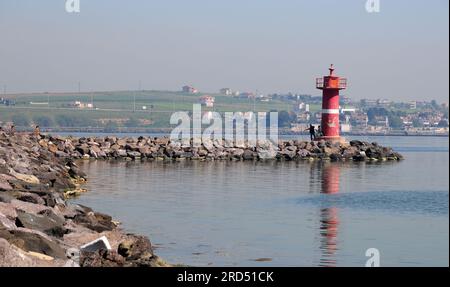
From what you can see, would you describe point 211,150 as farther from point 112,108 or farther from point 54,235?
point 112,108

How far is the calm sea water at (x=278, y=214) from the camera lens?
16.3 metres

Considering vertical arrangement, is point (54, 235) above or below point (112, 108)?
above

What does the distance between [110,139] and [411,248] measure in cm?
3724

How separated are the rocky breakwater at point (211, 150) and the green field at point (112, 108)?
53.8 meters

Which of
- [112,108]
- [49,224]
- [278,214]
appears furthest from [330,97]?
[112,108]

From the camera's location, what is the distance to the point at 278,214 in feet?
74.1

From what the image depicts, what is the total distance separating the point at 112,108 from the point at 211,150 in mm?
92657

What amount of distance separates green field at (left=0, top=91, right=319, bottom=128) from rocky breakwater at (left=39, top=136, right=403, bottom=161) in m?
53.8

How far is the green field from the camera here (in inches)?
4660

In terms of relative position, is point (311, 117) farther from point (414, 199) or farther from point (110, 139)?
point (414, 199)

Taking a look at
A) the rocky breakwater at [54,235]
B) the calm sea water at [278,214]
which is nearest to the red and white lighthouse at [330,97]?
the calm sea water at [278,214]
